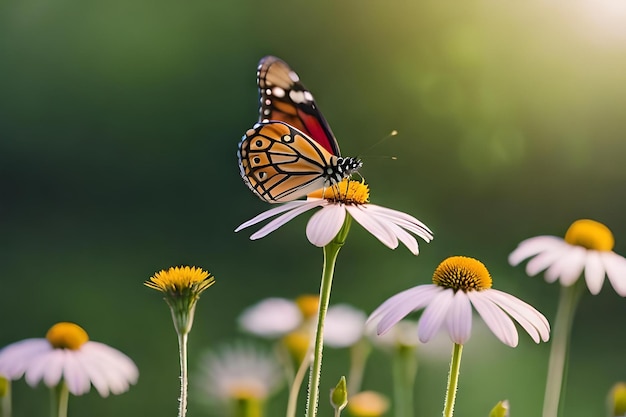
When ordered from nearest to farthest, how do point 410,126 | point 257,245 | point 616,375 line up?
1. point 616,375
2. point 257,245
3. point 410,126

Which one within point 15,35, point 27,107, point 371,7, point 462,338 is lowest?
point 462,338

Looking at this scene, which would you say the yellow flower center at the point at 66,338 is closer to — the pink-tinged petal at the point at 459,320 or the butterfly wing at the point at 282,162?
the butterfly wing at the point at 282,162

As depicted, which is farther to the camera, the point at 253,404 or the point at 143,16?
the point at 143,16

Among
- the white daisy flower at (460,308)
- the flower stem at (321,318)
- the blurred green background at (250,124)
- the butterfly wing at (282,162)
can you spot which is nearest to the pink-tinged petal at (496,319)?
the white daisy flower at (460,308)

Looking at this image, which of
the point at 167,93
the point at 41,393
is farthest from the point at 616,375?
the point at 167,93

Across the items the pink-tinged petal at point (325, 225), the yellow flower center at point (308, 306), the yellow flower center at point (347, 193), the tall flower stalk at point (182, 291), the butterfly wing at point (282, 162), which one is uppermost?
the butterfly wing at point (282, 162)

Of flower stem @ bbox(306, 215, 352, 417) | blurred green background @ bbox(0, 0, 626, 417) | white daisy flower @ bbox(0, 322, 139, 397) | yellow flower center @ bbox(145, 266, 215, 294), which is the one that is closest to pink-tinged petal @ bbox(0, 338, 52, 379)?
white daisy flower @ bbox(0, 322, 139, 397)

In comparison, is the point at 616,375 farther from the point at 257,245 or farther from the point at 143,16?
the point at 143,16
